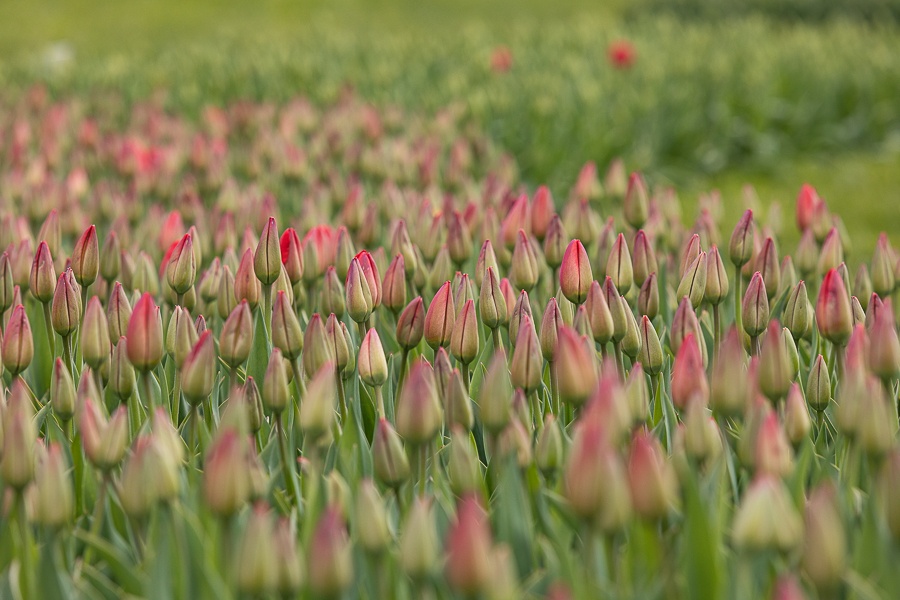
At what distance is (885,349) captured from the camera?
1579mm

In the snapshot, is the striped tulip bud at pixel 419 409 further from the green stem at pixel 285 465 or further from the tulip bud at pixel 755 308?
the tulip bud at pixel 755 308

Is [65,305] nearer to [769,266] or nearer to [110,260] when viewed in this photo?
[110,260]

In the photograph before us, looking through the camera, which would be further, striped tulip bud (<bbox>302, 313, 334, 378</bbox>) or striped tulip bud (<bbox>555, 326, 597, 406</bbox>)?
striped tulip bud (<bbox>302, 313, 334, 378</bbox>)

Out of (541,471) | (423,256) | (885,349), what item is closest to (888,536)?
(885,349)

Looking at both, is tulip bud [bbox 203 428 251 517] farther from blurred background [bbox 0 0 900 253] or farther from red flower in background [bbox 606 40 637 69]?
red flower in background [bbox 606 40 637 69]

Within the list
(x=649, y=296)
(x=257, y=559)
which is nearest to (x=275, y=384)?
(x=257, y=559)

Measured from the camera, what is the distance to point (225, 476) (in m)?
1.29

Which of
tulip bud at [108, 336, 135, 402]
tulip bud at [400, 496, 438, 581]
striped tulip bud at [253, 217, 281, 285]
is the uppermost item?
striped tulip bud at [253, 217, 281, 285]

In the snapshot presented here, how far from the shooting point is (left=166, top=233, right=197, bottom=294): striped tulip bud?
7.08 ft

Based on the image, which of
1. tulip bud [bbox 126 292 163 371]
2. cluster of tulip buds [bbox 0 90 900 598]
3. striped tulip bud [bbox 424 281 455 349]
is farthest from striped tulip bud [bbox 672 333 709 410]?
tulip bud [bbox 126 292 163 371]

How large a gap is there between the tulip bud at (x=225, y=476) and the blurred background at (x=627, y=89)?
4890 millimetres

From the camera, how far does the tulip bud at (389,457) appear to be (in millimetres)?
1477

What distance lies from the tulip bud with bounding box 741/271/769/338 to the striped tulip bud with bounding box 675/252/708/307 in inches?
4.5

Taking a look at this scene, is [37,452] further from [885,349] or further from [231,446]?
[885,349]
